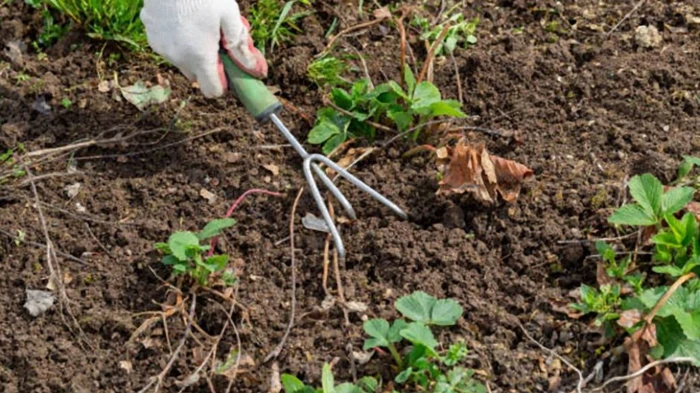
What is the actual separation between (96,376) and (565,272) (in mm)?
1163

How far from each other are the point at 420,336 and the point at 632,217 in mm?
605

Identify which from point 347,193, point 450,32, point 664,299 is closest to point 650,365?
point 664,299

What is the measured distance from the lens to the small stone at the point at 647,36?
3285 millimetres

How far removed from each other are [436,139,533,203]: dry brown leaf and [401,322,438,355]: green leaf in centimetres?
47

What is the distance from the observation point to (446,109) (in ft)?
9.66

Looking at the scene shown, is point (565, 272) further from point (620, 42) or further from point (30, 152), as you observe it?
point (30, 152)

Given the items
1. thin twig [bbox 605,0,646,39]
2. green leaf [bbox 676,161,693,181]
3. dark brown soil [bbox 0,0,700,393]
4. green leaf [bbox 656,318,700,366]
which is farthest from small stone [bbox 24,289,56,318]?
thin twig [bbox 605,0,646,39]

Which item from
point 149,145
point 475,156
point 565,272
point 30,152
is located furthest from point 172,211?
point 565,272

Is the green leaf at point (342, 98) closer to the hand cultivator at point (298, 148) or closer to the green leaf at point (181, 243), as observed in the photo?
the hand cultivator at point (298, 148)

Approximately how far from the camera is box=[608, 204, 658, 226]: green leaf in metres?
2.62

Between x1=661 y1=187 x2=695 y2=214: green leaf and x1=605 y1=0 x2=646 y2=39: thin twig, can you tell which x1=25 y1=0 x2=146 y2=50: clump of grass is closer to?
x1=605 y1=0 x2=646 y2=39: thin twig

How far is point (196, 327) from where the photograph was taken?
2678 millimetres

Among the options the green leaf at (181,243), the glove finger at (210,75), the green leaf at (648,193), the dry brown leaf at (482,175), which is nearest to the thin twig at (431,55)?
the dry brown leaf at (482,175)

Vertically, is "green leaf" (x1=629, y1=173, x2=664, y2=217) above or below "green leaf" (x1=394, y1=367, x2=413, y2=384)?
above
